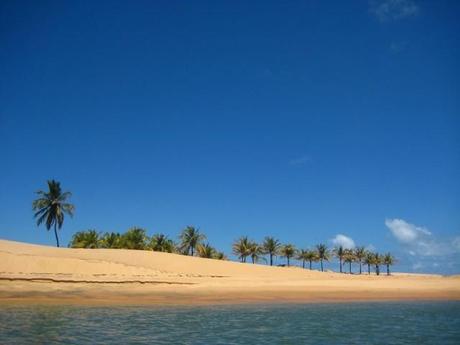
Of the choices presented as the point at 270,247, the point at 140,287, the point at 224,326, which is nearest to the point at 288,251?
the point at 270,247

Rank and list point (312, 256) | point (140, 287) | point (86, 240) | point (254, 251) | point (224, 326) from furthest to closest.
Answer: point (312, 256) → point (254, 251) → point (86, 240) → point (140, 287) → point (224, 326)

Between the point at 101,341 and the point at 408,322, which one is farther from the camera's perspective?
the point at 408,322

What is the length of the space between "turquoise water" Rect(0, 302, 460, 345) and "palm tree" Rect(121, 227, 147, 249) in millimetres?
54851

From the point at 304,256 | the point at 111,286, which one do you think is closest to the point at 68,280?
the point at 111,286

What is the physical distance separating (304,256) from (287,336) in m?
116

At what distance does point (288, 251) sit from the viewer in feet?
387

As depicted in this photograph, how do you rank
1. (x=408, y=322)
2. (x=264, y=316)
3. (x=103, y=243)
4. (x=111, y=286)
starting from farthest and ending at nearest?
(x=103, y=243) → (x=111, y=286) → (x=264, y=316) → (x=408, y=322)

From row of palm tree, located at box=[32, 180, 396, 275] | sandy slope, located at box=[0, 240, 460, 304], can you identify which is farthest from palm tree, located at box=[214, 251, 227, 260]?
sandy slope, located at box=[0, 240, 460, 304]

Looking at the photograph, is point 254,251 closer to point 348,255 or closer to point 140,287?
point 348,255

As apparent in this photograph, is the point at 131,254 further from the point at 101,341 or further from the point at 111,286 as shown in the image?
the point at 101,341

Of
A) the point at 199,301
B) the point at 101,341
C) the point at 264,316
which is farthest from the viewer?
the point at 199,301

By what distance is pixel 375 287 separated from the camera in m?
42.9

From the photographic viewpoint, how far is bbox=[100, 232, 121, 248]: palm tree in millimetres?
79438

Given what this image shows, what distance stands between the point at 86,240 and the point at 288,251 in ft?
187
